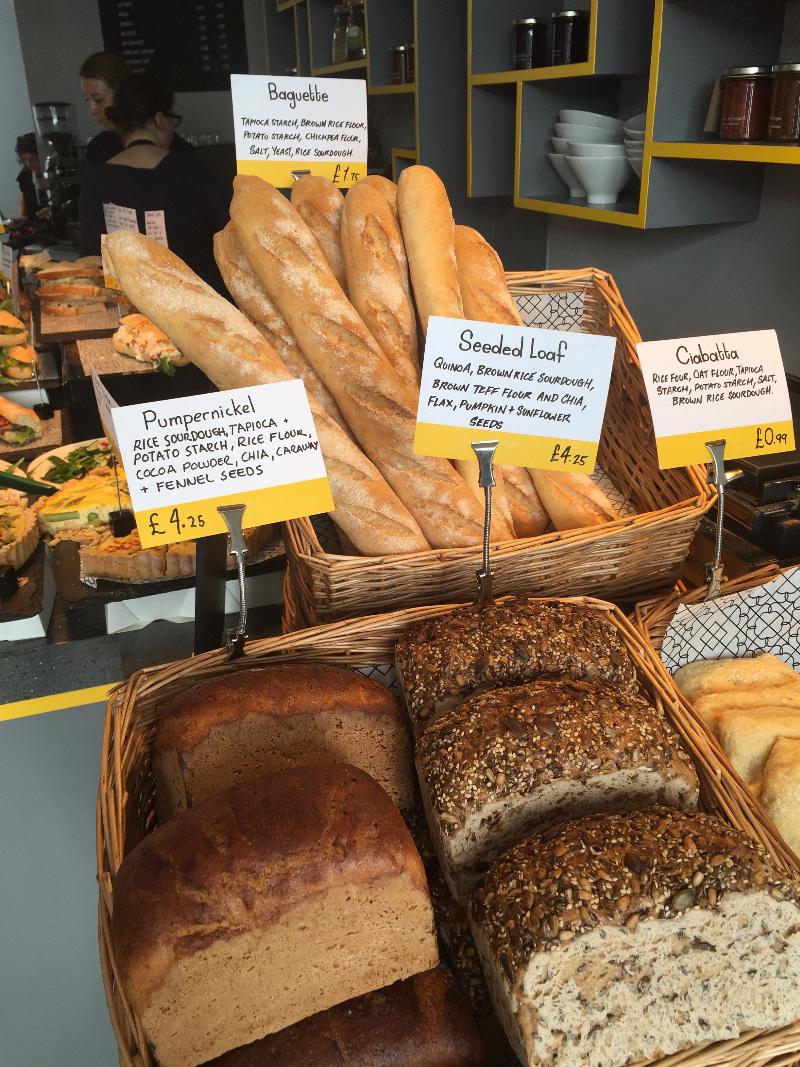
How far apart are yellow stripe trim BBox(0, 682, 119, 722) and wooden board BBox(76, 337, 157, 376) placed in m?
1.24

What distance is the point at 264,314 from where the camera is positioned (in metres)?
1.27

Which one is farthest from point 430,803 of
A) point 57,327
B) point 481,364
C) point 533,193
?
point 57,327

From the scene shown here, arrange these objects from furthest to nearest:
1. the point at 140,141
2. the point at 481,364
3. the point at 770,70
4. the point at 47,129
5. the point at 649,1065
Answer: the point at 47,129 < the point at 140,141 < the point at 770,70 < the point at 481,364 < the point at 649,1065

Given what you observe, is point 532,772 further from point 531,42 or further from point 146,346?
point 531,42

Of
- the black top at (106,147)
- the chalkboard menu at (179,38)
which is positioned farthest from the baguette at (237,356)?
the chalkboard menu at (179,38)

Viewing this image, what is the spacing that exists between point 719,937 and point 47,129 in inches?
224

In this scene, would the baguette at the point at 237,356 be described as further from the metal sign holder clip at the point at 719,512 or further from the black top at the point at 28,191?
the black top at the point at 28,191

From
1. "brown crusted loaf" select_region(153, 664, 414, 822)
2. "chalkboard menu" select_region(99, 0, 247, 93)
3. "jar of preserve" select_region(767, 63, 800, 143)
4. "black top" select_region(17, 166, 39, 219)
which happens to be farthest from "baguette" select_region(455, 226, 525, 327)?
"chalkboard menu" select_region(99, 0, 247, 93)

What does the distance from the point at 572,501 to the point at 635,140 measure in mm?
1478

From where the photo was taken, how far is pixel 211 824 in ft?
2.42

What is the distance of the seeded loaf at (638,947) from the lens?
0.66 metres

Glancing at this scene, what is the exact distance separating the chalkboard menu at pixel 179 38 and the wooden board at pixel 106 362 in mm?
3299

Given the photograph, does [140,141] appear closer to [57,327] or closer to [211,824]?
[57,327]

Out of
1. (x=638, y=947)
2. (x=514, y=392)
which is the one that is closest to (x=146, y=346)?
(x=514, y=392)
